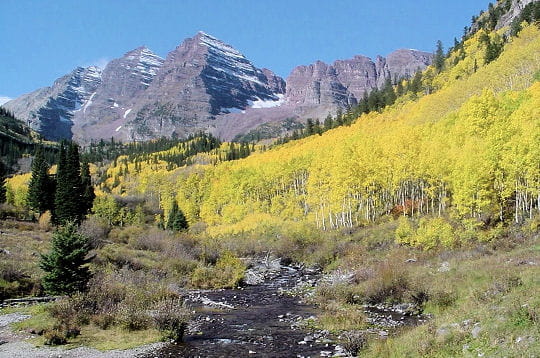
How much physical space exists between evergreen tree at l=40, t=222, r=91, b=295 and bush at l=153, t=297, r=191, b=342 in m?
7.10

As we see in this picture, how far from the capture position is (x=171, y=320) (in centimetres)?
2430

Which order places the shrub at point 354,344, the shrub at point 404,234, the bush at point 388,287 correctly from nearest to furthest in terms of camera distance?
1. the shrub at point 354,344
2. the bush at point 388,287
3. the shrub at point 404,234

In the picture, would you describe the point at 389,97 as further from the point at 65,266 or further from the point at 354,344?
the point at 354,344

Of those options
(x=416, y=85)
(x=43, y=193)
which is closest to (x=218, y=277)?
(x=43, y=193)

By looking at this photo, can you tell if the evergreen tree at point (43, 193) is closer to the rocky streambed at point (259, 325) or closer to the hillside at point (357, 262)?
the hillside at point (357, 262)

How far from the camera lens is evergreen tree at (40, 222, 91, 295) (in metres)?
28.8

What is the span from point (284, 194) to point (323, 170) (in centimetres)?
2555

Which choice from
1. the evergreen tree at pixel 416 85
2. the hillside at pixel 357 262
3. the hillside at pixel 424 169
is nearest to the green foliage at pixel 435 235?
the hillside at pixel 357 262

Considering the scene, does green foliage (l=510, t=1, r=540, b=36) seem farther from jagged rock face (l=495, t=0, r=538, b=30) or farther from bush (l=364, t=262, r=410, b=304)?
bush (l=364, t=262, r=410, b=304)

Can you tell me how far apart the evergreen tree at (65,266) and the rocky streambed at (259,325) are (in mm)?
8366

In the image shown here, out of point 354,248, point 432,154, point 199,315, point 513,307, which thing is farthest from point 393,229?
point 513,307

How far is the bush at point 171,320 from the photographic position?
78.1 feet

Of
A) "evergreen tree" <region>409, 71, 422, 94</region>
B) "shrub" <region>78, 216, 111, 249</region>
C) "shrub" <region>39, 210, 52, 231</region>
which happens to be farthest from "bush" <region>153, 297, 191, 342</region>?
"evergreen tree" <region>409, 71, 422, 94</region>

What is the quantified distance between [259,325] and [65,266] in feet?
44.1
